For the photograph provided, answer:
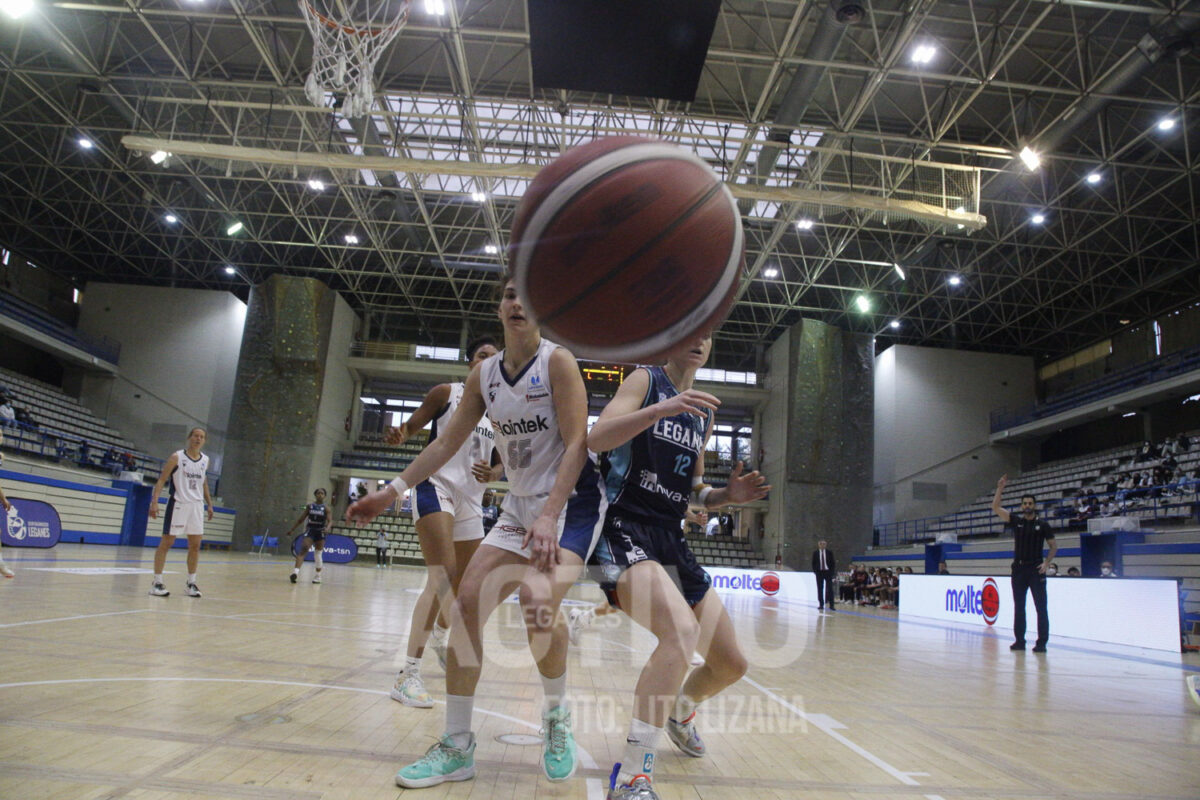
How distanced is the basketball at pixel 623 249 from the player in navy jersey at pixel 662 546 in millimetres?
197

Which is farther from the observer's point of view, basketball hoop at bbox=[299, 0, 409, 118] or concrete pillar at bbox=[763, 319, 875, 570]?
concrete pillar at bbox=[763, 319, 875, 570]

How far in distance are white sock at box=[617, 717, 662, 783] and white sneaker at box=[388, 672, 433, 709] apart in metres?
1.47

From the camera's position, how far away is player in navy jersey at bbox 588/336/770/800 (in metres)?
2.42

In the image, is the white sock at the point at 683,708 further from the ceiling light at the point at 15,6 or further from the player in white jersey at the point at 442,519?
the ceiling light at the point at 15,6

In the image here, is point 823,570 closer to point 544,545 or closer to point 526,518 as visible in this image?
point 526,518

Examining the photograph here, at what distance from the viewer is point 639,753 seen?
232 cm

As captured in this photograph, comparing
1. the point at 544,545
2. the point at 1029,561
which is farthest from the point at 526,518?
the point at 1029,561

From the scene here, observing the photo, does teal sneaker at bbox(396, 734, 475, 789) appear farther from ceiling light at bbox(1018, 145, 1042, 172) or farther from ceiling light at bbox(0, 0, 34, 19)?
ceiling light at bbox(1018, 145, 1042, 172)

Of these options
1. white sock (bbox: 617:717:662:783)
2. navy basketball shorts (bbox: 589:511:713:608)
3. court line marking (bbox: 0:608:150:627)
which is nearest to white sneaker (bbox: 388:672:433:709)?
navy basketball shorts (bbox: 589:511:713:608)

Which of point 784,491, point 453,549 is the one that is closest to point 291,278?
point 784,491

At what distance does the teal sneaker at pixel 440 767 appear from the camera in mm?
2350

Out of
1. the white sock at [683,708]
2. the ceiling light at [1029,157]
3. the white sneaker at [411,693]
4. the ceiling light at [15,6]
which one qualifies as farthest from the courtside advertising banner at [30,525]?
the ceiling light at [1029,157]

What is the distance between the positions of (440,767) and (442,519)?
5.21 feet

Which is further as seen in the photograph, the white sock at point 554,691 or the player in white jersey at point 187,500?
A: the player in white jersey at point 187,500
